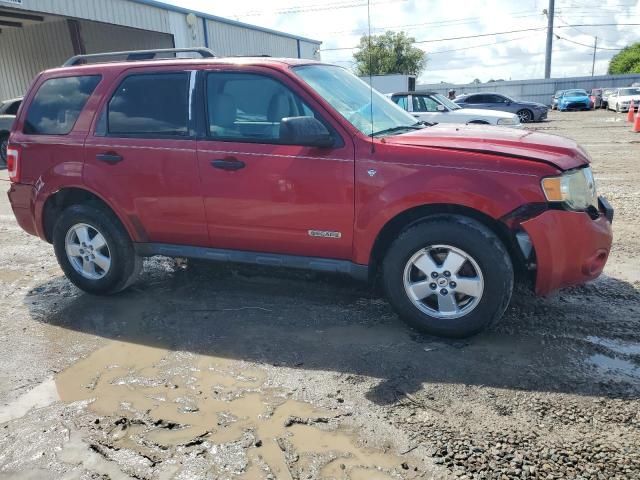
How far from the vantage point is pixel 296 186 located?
3.64 metres

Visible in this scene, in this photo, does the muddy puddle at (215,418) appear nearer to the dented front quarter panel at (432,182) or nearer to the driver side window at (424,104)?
the dented front quarter panel at (432,182)

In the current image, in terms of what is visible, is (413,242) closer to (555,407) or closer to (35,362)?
(555,407)

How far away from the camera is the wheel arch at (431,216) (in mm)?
3340

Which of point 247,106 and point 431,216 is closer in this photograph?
point 431,216

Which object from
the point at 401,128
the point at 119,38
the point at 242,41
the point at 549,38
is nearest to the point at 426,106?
the point at 401,128

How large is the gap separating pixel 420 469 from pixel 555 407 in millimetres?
913

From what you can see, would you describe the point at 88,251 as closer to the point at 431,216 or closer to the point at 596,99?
the point at 431,216

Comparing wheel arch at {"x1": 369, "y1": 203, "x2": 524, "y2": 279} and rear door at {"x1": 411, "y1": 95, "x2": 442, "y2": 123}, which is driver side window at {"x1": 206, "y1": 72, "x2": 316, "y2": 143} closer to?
wheel arch at {"x1": 369, "y1": 203, "x2": 524, "y2": 279}

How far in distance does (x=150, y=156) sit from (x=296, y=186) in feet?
4.24

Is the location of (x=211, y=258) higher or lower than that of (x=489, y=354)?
higher

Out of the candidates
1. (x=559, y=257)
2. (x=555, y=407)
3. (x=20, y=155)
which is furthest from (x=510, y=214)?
(x=20, y=155)

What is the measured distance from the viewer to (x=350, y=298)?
4.29 metres

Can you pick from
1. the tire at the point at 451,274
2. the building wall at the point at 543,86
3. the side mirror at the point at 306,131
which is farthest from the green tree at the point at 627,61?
the side mirror at the point at 306,131

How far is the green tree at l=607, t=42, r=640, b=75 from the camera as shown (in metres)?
50.1
